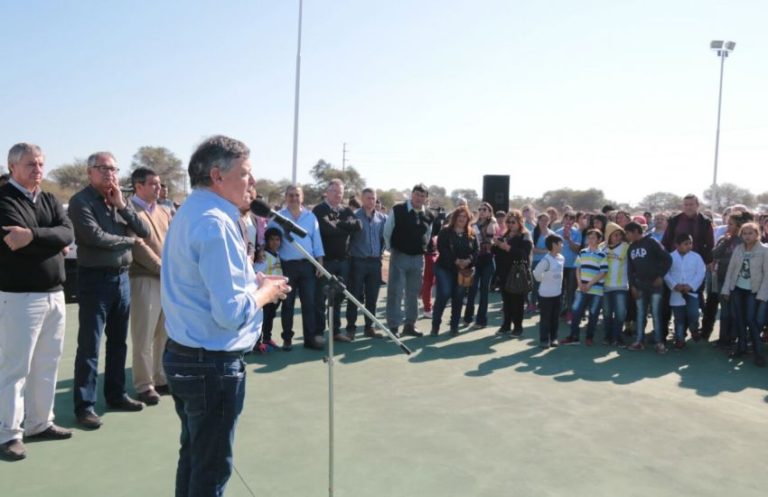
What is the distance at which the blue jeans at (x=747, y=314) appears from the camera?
22.5 feet

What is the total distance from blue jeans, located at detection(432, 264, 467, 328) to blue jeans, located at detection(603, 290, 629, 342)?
74.2 inches

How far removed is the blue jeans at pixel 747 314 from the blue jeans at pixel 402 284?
3855 mm

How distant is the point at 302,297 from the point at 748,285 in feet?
17.4

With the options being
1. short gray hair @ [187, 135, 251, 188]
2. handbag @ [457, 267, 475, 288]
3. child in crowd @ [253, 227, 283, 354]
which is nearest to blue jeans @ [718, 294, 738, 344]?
handbag @ [457, 267, 475, 288]

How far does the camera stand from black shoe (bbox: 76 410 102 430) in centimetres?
426

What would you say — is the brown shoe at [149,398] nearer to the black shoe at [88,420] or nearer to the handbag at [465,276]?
the black shoe at [88,420]

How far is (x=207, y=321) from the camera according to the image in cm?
230

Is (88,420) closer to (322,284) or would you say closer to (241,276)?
(241,276)

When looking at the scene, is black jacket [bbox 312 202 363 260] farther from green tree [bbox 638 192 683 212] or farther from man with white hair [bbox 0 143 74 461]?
green tree [bbox 638 192 683 212]

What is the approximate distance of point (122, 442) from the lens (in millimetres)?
4055

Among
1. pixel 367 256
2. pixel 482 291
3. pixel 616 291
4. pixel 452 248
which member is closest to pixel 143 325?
pixel 367 256

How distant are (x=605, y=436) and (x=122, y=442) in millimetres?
3456

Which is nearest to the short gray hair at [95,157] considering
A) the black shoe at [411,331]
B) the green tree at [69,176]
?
the black shoe at [411,331]

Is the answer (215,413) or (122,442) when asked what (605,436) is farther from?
(122,442)
